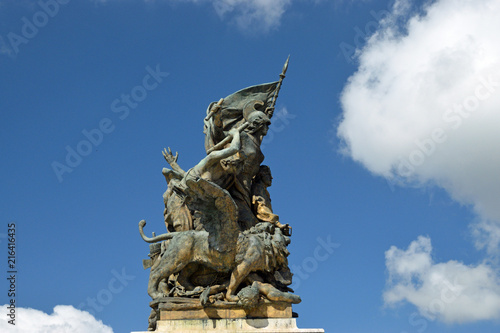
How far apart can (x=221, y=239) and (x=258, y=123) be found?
3.50 m

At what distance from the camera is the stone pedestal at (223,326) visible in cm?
1388

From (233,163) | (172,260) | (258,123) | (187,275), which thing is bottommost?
(187,275)

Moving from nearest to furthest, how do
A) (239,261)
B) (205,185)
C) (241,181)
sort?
(205,185), (239,261), (241,181)

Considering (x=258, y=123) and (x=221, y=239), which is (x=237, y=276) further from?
(x=258, y=123)

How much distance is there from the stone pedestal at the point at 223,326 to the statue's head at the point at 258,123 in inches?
185

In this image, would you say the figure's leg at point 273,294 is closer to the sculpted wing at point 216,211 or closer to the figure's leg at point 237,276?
the figure's leg at point 237,276

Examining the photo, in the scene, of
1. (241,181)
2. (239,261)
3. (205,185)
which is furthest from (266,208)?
(205,185)

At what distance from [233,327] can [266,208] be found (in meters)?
3.28

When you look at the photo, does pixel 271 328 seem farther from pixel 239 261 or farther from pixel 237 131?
pixel 237 131

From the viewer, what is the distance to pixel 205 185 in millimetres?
13391

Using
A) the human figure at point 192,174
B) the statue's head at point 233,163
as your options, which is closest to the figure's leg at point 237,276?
the human figure at point 192,174

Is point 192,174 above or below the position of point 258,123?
below

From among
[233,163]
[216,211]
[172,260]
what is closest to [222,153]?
[233,163]

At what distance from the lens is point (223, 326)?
549 inches
